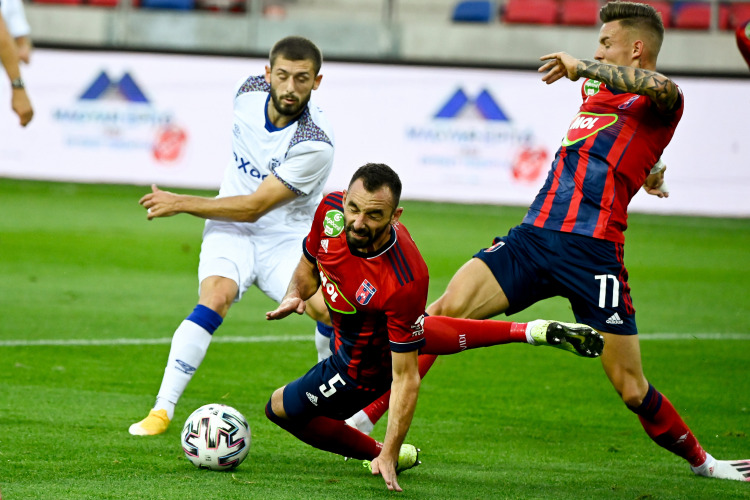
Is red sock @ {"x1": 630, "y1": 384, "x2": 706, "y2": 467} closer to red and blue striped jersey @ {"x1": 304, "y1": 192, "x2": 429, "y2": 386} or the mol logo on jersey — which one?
red and blue striped jersey @ {"x1": 304, "y1": 192, "x2": 429, "y2": 386}

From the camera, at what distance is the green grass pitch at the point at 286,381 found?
498 cm

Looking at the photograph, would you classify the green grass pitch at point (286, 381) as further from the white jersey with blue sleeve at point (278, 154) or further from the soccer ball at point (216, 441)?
the white jersey with blue sleeve at point (278, 154)

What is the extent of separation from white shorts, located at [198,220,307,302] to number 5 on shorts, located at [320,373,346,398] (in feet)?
4.79

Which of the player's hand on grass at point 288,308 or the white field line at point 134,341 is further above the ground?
the player's hand on grass at point 288,308

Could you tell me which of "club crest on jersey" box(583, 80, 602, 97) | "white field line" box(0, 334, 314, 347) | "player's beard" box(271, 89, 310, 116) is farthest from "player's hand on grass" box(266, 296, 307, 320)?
"white field line" box(0, 334, 314, 347)

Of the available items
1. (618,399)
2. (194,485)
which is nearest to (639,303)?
A: (618,399)

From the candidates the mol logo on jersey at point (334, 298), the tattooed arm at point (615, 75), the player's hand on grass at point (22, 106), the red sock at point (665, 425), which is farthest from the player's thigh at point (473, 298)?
the player's hand on grass at point (22, 106)

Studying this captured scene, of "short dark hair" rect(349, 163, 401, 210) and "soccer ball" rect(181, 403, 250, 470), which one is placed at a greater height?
"short dark hair" rect(349, 163, 401, 210)

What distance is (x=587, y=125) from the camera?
222 inches

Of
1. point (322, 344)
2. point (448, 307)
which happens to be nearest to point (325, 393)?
point (448, 307)

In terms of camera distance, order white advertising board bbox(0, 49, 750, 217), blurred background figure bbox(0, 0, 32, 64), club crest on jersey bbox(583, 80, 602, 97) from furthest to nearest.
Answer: white advertising board bbox(0, 49, 750, 217), blurred background figure bbox(0, 0, 32, 64), club crest on jersey bbox(583, 80, 602, 97)

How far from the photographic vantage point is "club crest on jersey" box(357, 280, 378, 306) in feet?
15.8

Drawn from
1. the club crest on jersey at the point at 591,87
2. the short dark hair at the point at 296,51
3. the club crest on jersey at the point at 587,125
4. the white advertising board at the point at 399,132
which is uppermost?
the short dark hair at the point at 296,51

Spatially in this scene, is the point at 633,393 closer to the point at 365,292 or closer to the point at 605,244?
the point at 605,244
